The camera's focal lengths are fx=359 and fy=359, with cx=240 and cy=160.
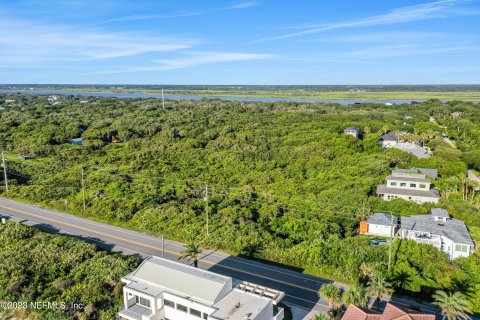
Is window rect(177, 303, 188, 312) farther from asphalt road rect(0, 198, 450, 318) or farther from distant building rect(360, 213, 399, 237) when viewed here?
distant building rect(360, 213, 399, 237)

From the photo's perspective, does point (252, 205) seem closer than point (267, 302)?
No

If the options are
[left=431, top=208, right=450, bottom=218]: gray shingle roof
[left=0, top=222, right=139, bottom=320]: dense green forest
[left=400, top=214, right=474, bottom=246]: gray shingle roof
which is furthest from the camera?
[left=431, top=208, right=450, bottom=218]: gray shingle roof

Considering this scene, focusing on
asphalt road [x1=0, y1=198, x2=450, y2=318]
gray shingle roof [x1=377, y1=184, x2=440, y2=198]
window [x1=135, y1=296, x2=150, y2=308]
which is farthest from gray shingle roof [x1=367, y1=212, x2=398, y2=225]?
window [x1=135, y1=296, x2=150, y2=308]

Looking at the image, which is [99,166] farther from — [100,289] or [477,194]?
[477,194]

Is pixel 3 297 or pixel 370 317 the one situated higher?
pixel 370 317

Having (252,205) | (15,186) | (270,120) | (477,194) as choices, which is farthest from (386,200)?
(270,120)

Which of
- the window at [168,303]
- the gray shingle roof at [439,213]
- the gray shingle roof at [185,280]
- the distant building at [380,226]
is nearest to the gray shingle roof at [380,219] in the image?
the distant building at [380,226]
